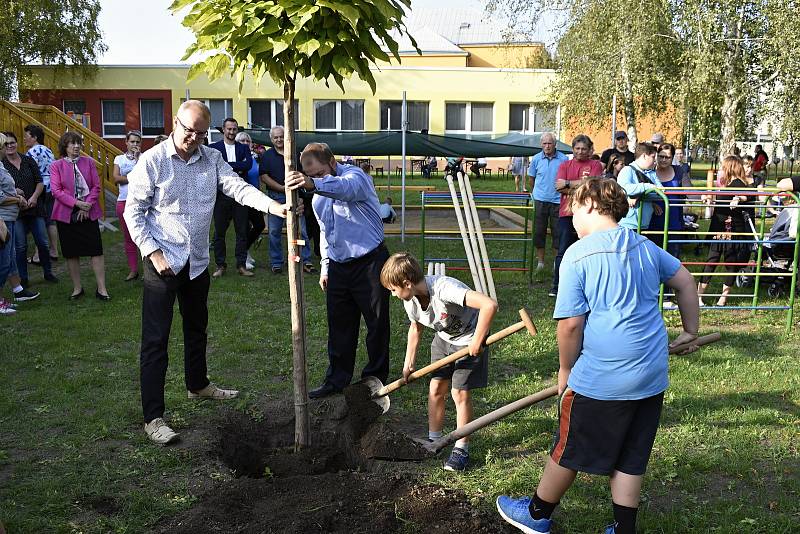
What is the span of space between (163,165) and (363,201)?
4.76ft

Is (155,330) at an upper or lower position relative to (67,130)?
lower

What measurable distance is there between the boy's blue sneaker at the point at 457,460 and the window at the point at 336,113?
34.0m

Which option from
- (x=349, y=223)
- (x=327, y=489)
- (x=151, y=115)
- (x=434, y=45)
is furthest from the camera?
(x=434, y=45)

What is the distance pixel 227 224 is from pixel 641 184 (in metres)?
5.75

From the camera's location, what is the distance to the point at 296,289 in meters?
4.61

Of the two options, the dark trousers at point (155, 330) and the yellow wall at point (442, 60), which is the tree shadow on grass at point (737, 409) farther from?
the yellow wall at point (442, 60)

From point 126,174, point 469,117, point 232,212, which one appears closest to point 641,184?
point 232,212

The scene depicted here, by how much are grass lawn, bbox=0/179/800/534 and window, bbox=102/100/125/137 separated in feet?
101

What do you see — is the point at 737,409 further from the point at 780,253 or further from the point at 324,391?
the point at 780,253

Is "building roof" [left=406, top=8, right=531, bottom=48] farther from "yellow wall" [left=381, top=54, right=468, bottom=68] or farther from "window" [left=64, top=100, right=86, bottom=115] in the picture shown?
"window" [left=64, top=100, right=86, bottom=115]

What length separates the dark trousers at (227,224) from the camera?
10812 mm

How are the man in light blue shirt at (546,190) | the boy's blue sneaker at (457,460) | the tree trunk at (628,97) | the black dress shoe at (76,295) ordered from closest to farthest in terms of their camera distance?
the boy's blue sneaker at (457,460) → the black dress shoe at (76,295) → the man in light blue shirt at (546,190) → the tree trunk at (628,97)

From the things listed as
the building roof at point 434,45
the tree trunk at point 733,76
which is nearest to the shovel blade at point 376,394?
the tree trunk at point 733,76

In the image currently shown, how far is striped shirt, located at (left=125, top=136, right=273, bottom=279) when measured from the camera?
15.8 ft
